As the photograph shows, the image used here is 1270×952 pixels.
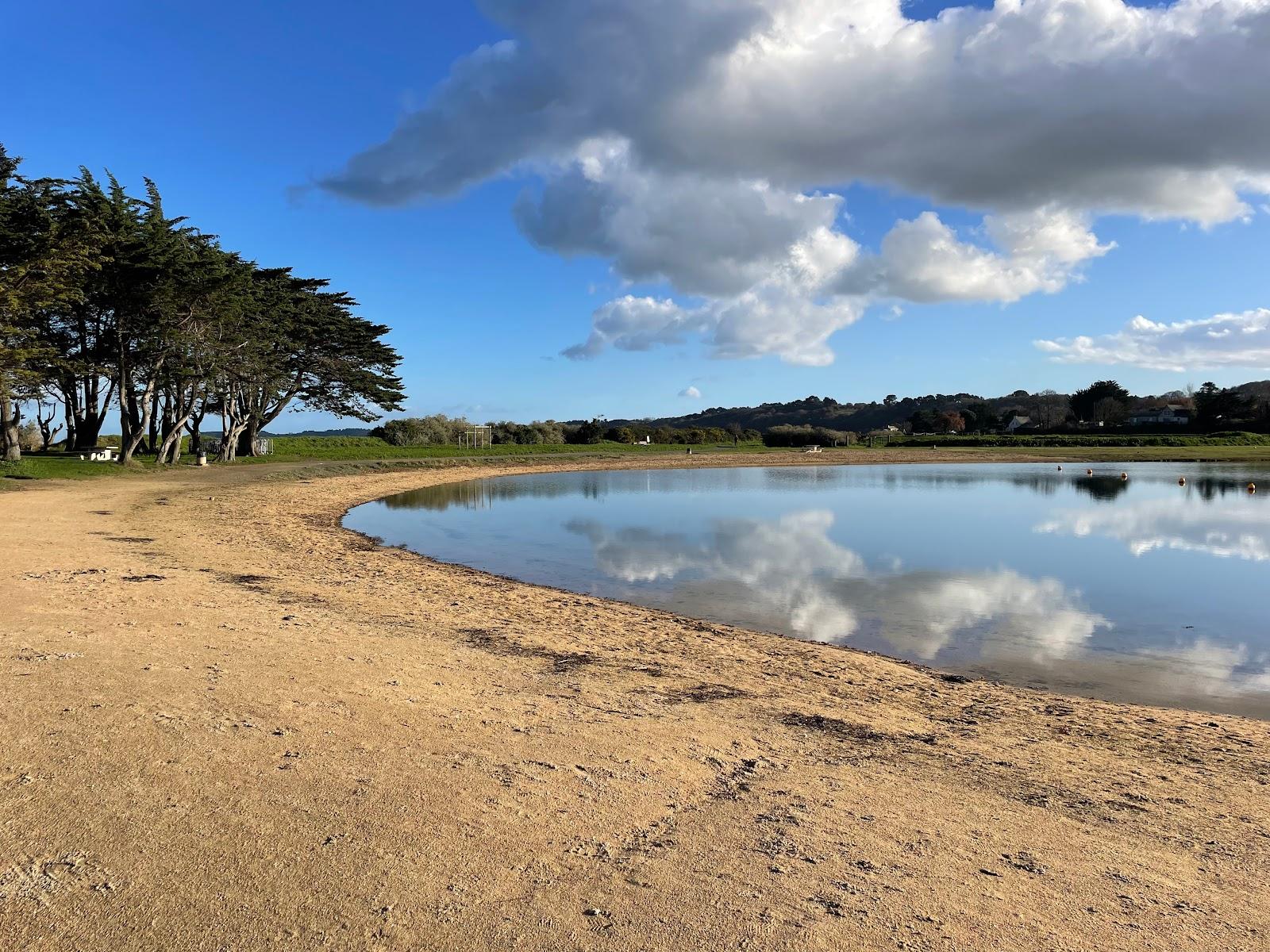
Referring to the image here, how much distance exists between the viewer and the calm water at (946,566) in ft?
29.3

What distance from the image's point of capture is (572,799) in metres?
3.92

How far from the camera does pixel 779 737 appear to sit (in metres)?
5.30

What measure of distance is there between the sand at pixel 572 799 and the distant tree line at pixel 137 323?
66.1 ft

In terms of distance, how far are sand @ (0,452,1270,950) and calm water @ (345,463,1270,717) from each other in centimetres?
201

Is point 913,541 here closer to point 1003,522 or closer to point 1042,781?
point 1003,522

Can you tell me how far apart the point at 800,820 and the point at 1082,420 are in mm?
134800

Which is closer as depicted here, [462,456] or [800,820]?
[800,820]

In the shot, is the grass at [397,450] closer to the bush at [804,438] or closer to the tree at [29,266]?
the tree at [29,266]

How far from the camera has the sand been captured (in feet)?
9.35

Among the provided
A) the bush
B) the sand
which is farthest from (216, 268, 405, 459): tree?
the bush

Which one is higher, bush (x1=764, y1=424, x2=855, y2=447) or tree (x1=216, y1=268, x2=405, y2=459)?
tree (x1=216, y1=268, x2=405, y2=459)

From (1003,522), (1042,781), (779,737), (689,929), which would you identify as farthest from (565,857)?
(1003,522)

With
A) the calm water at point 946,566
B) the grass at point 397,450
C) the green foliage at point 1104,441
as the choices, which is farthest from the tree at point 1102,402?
the calm water at point 946,566

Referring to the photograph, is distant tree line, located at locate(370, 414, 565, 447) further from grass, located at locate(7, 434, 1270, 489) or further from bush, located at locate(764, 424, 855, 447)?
bush, located at locate(764, 424, 855, 447)
